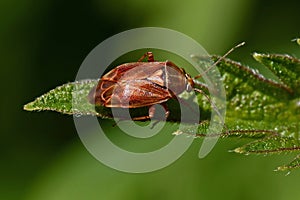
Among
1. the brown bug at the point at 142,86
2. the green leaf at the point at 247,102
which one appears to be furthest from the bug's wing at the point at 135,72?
the green leaf at the point at 247,102

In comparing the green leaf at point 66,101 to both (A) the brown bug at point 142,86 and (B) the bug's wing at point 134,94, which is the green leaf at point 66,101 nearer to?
(A) the brown bug at point 142,86

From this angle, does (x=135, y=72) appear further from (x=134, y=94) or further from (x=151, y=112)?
(x=151, y=112)

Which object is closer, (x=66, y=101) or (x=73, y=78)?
(x=66, y=101)

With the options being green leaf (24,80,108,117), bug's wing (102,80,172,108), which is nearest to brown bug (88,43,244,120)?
bug's wing (102,80,172,108)

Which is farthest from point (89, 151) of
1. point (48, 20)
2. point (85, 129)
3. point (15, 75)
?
point (48, 20)

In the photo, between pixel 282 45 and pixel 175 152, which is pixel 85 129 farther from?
pixel 282 45

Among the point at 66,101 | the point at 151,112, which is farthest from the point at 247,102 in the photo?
the point at 66,101
